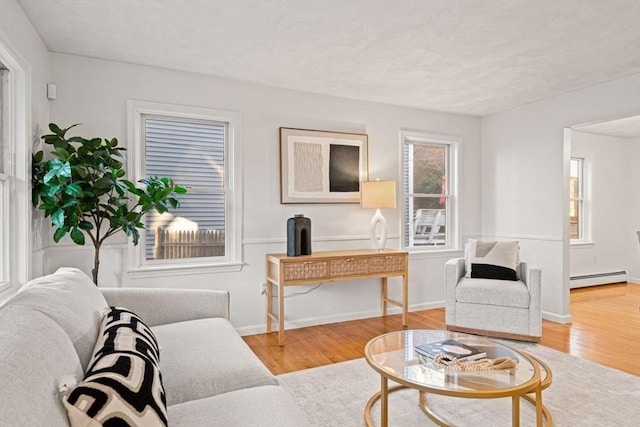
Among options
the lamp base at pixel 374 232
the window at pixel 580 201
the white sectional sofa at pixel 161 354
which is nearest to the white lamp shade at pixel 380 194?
the lamp base at pixel 374 232

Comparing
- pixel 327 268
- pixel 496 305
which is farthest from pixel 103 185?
pixel 496 305

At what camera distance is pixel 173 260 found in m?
3.47

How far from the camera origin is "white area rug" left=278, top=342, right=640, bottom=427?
83.4 inches

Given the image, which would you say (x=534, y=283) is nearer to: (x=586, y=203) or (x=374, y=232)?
(x=374, y=232)

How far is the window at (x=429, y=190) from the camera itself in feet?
15.1

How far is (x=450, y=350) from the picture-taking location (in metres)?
2.08

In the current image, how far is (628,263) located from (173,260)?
6.88m

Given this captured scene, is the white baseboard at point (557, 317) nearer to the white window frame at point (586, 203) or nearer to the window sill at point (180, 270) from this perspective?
the white window frame at point (586, 203)

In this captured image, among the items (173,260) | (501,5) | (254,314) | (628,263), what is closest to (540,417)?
(501,5)

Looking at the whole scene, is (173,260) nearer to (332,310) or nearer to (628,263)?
(332,310)

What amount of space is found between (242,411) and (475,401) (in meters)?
1.62

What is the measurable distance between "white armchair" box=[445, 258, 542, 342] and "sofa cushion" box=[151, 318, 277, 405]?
7.52 feet

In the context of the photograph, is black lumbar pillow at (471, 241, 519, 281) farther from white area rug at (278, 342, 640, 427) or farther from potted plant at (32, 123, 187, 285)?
potted plant at (32, 123, 187, 285)

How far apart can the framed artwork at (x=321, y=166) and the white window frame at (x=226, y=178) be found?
0.46 metres
